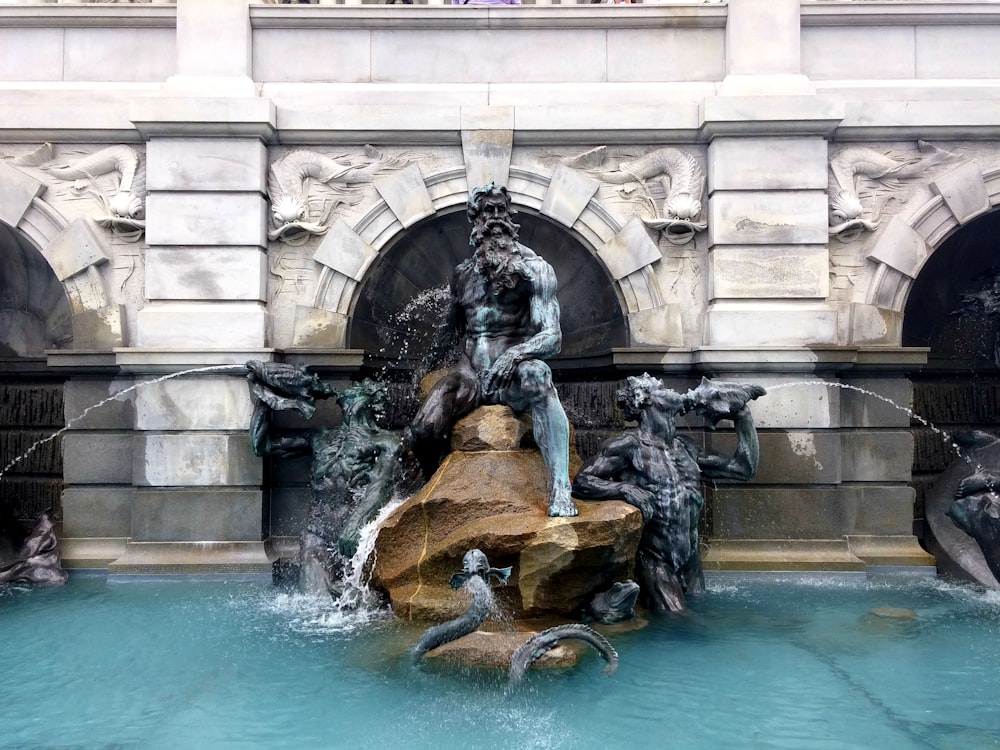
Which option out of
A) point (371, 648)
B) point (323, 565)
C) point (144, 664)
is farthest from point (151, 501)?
point (371, 648)

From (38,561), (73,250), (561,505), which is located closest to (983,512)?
(561,505)

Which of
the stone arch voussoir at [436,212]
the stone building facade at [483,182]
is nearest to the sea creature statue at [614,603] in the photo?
the stone building facade at [483,182]

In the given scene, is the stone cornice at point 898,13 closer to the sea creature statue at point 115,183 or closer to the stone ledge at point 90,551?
the sea creature statue at point 115,183

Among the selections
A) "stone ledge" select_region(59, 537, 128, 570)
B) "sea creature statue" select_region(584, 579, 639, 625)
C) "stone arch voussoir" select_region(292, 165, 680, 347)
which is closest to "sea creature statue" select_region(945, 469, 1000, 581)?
"stone arch voussoir" select_region(292, 165, 680, 347)

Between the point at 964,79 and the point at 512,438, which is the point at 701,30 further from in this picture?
the point at 512,438

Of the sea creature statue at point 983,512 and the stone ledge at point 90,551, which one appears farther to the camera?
the stone ledge at point 90,551

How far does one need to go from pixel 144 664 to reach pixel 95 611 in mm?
1688

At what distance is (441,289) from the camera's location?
930 cm

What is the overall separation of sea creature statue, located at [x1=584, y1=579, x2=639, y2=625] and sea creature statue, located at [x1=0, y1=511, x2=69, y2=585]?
5.19m

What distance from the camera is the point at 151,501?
808 centimetres

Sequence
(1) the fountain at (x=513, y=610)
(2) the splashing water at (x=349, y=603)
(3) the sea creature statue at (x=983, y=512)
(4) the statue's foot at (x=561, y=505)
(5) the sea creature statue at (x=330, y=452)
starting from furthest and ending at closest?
(3) the sea creature statue at (x=983, y=512), (5) the sea creature statue at (x=330, y=452), (2) the splashing water at (x=349, y=603), (4) the statue's foot at (x=561, y=505), (1) the fountain at (x=513, y=610)

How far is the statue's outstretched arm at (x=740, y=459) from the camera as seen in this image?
7043 mm

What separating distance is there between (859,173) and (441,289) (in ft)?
15.4

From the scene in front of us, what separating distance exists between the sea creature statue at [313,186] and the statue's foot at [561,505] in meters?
4.25
